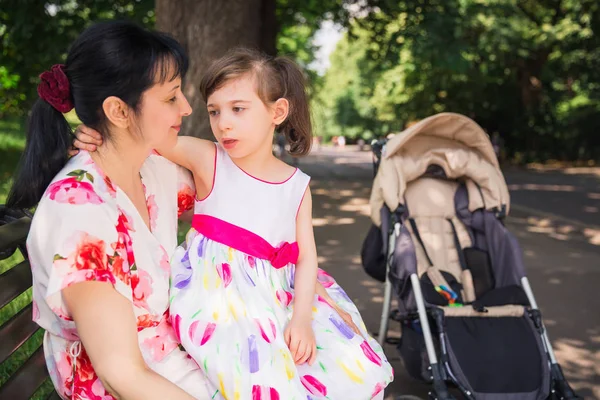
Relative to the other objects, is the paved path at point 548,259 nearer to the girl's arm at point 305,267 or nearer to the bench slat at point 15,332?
the girl's arm at point 305,267

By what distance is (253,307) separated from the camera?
6.63 ft

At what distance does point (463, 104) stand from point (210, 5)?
62.4 feet

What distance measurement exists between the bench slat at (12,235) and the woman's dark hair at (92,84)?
18 centimetres

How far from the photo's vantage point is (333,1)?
13539mm

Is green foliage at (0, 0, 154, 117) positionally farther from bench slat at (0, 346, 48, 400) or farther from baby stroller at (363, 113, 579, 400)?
bench slat at (0, 346, 48, 400)

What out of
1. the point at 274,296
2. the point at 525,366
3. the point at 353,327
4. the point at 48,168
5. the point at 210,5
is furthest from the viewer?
the point at 210,5

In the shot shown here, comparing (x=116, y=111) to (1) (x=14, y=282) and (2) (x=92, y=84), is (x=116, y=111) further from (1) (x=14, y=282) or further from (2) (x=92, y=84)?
(1) (x=14, y=282)

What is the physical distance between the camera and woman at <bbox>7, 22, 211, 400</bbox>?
1514 millimetres

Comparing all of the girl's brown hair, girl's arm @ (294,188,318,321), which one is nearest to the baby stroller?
girl's arm @ (294,188,318,321)

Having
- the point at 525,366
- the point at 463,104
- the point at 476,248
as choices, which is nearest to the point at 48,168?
the point at 525,366

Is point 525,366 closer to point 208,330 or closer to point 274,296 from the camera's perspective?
point 274,296

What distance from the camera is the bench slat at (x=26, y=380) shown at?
186cm

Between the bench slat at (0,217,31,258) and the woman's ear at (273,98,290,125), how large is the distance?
916 mm

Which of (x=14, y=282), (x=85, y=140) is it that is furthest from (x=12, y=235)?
(x=85, y=140)
